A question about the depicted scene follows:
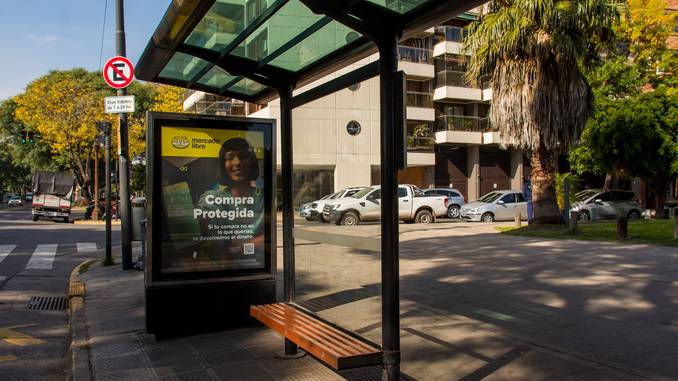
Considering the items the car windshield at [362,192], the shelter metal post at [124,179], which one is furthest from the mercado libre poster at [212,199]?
the shelter metal post at [124,179]

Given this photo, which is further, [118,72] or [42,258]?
[42,258]

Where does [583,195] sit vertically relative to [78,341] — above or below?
above

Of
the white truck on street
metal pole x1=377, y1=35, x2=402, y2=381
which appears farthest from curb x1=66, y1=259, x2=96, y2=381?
the white truck on street

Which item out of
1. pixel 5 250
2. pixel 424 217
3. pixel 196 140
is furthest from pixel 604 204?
pixel 196 140

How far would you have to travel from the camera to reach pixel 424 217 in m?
22.8

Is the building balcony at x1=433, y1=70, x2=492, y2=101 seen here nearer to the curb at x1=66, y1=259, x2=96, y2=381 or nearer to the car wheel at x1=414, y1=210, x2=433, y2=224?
the car wheel at x1=414, y1=210, x2=433, y2=224

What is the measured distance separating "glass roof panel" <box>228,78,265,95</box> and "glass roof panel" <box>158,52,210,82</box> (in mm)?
479

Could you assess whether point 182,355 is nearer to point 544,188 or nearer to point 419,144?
point 544,188

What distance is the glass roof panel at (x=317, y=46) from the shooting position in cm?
440

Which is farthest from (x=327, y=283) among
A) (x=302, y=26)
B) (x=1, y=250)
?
(x=1, y=250)

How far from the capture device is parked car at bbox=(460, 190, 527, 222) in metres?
25.3

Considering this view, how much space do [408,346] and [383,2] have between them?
3125 mm

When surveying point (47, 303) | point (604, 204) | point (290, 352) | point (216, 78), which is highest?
point (216, 78)

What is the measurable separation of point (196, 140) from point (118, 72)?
5.49 meters
